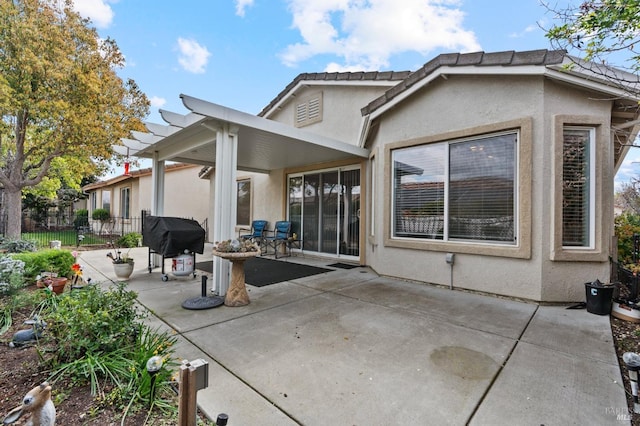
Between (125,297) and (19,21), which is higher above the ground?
(19,21)

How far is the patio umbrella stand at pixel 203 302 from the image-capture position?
12.9 feet

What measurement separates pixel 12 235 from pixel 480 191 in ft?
38.6

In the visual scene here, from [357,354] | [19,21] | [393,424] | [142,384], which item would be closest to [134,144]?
[19,21]

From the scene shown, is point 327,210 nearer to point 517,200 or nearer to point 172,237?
point 172,237

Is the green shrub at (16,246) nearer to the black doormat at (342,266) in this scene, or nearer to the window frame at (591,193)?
the black doormat at (342,266)

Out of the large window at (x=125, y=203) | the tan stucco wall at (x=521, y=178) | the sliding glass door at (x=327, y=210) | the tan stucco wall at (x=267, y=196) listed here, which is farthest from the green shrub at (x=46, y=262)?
the large window at (x=125, y=203)

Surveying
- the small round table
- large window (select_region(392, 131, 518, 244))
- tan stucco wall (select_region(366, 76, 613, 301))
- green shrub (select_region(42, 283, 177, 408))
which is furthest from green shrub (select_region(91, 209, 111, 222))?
tan stucco wall (select_region(366, 76, 613, 301))

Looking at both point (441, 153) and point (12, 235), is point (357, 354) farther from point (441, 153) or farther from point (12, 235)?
point (12, 235)

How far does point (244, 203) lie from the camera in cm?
1077

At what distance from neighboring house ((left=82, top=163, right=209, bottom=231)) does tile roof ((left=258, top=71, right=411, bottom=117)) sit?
18.9 feet

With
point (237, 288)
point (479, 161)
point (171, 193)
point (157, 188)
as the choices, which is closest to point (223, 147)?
point (237, 288)

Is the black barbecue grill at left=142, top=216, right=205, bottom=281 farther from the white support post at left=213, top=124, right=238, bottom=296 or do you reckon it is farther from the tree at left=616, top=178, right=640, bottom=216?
the tree at left=616, top=178, right=640, bottom=216

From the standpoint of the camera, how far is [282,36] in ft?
28.6

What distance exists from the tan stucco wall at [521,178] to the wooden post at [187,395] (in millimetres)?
4528
